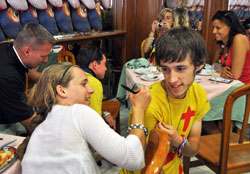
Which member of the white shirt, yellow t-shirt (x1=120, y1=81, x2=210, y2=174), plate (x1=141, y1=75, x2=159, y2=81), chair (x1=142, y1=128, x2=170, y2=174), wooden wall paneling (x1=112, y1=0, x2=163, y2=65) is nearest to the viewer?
chair (x1=142, y1=128, x2=170, y2=174)

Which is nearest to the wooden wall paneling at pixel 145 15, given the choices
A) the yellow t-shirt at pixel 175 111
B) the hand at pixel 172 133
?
the yellow t-shirt at pixel 175 111

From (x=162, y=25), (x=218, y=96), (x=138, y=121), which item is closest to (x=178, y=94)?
(x=138, y=121)

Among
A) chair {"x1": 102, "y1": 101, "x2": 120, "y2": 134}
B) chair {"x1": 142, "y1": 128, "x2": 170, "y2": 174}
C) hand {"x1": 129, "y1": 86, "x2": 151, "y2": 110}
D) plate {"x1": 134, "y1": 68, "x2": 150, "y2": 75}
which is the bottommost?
chair {"x1": 102, "y1": 101, "x2": 120, "y2": 134}

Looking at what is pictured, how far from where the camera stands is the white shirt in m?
0.84

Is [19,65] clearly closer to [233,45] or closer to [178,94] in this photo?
[178,94]

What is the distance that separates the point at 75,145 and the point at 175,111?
492 millimetres

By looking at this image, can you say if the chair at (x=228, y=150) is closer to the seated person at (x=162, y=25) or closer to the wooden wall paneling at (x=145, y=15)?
the seated person at (x=162, y=25)

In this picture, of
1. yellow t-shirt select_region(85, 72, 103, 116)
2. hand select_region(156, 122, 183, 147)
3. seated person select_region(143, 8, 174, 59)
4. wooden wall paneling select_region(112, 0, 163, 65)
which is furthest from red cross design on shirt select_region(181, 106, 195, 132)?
wooden wall paneling select_region(112, 0, 163, 65)

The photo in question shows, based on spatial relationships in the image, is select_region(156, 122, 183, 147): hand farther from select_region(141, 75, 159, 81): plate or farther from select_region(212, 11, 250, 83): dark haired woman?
select_region(212, 11, 250, 83): dark haired woman

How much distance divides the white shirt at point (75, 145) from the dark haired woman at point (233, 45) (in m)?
1.81

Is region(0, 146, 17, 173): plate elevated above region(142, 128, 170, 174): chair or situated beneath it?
situated beneath

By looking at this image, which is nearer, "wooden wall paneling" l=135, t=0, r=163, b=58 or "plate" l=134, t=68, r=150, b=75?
"plate" l=134, t=68, r=150, b=75

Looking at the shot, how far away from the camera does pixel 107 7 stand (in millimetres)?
3777

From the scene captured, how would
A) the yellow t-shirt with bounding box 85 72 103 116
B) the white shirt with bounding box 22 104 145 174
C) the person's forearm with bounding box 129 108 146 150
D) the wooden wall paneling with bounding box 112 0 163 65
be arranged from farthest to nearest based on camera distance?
the wooden wall paneling with bounding box 112 0 163 65 < the yellow t-shirt with bounding box 85 72 103 116 < the person's forearm with bounding box 129 108 146 150 < the white shirt with bounding box 22 104 145 174
